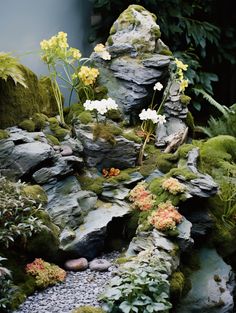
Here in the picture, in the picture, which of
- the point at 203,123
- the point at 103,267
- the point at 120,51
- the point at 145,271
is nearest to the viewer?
the point at 145,271

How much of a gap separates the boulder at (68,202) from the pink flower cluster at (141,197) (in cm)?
39

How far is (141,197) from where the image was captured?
4.98 meters

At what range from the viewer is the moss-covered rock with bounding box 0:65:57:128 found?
17.2ft

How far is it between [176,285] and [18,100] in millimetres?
2492

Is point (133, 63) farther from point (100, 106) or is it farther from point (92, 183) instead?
point (92, 183)

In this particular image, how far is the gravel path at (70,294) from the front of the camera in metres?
3.84

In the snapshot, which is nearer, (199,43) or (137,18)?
(137,18)

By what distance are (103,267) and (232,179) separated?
1842 millimetres

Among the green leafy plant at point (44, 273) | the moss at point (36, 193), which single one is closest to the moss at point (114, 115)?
the moss at point (36, 193)

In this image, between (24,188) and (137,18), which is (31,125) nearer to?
(24,188)

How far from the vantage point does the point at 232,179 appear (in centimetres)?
550

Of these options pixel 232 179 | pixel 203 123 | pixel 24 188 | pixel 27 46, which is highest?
pixel 27 46

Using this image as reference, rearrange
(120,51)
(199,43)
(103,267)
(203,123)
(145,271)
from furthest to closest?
(203,123) < (199,43) < (120,51) < (103,267) < (145,271)

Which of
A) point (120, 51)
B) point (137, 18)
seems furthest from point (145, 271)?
point (137, 18)
